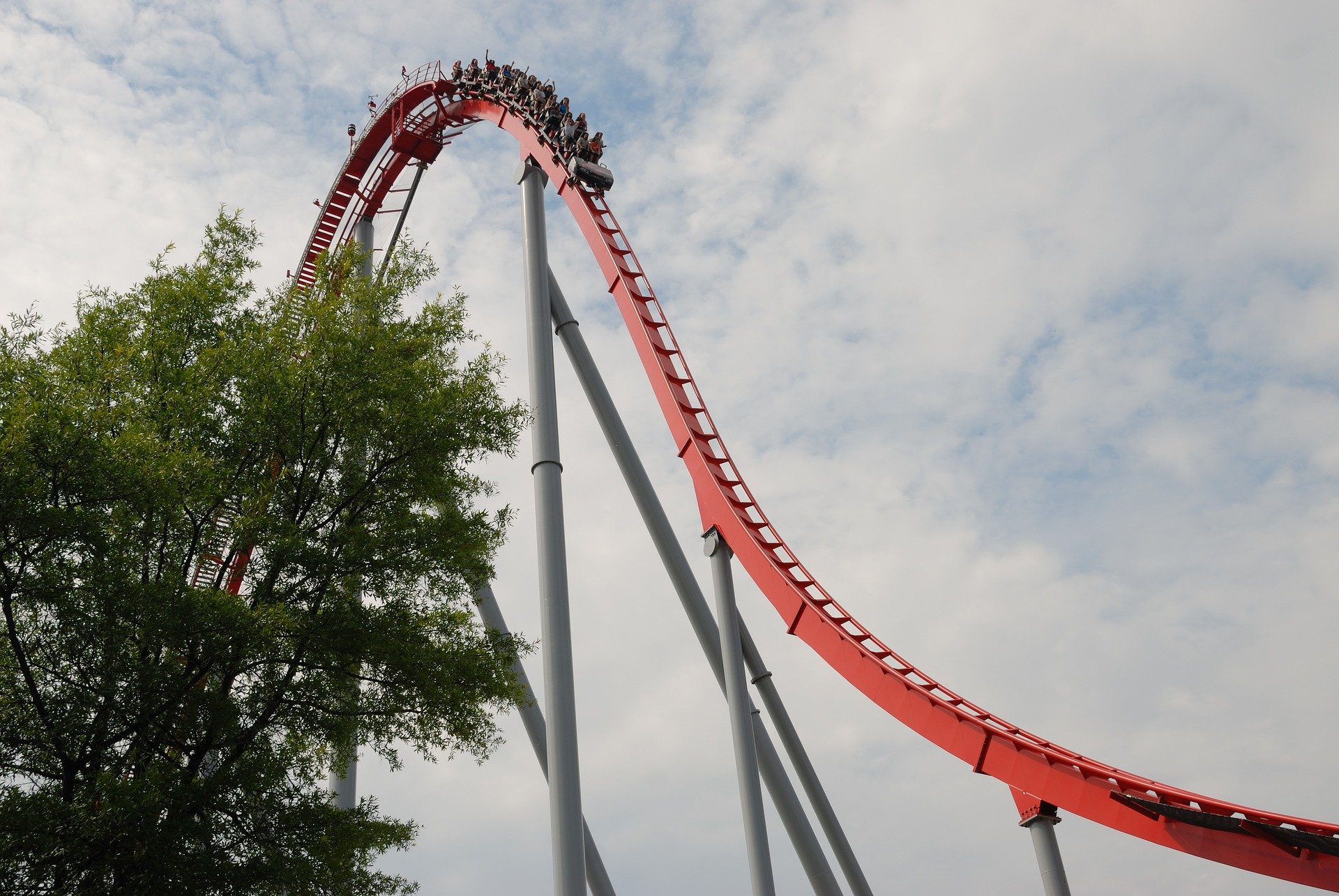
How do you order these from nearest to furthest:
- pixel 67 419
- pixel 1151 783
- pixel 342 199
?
pixel 67 419 < pixel 1151 783 < pixel 342 199

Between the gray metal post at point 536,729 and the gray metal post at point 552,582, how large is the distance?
4.18ft

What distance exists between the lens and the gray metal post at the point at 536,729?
35.0 ft

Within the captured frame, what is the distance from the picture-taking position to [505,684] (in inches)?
286

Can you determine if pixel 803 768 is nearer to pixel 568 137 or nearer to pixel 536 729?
pixel 536 729

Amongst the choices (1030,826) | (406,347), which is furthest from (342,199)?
(1030,826)

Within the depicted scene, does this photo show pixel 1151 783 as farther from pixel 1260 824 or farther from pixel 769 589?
pixel 769 589

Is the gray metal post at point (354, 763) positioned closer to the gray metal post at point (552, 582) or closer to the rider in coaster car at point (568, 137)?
the gray metal post at point (552, 582)

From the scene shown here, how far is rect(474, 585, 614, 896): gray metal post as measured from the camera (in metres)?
10.7

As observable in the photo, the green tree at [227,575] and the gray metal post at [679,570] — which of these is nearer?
the green tree at [227,575]

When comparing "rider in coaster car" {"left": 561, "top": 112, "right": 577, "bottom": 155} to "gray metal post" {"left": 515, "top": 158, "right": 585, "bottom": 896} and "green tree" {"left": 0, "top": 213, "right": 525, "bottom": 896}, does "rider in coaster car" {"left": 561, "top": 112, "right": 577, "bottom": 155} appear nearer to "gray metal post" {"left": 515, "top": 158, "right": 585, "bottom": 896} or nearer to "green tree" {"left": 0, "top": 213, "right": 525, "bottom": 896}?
"gray metal post" {"left": 515, "top": 158, "right": 585, "bottom": 896}

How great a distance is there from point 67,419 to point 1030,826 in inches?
248

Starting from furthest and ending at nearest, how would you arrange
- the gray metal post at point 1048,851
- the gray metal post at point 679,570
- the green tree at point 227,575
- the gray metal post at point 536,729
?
the gray metal post at point 536,729 → the gray metal post at point 679,570 → the gray metal post at point 1048,851 → the green tree at point 227,575

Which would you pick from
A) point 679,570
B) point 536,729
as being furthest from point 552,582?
point 536,729

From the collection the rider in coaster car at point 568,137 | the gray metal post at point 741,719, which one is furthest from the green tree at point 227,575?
the rider in coaster car at point 568,137
